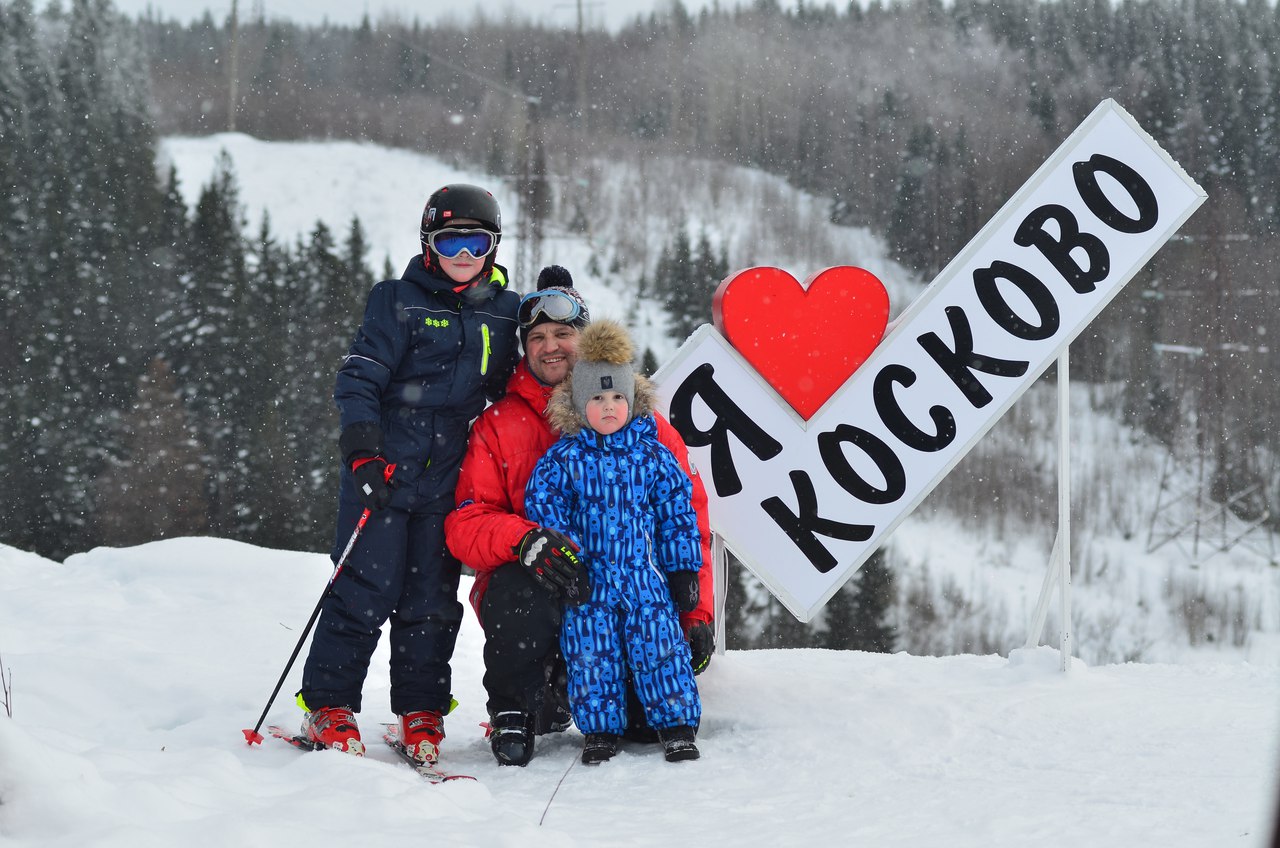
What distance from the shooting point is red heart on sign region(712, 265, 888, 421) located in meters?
4.06

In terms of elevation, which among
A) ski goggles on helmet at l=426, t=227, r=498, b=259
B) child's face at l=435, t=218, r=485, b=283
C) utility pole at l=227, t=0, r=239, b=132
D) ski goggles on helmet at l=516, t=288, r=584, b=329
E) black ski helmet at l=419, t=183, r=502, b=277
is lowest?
ski goggles on helmet at l=516, t=288, r=584, b=329

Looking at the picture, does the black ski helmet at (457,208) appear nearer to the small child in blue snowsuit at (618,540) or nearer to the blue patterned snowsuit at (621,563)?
the small child in blue snowsuit at (618,540)

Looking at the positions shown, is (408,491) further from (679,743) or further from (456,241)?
(679,743)

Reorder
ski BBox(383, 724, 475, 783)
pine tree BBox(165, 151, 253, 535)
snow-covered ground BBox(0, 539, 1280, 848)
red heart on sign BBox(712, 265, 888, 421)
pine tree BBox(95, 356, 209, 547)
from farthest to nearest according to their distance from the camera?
1. pine tree BBox(165, 151, 253, 535)
2. pine tree BBox(95, 356, 209, 547)
3. red heart on sign BBox(712, 265, 888, 421)
4. ski BBox(383, 724, 475, 783)
5. snow-covered ground BBox(0, 539, 1280, 848)

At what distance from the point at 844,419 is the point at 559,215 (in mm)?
49104

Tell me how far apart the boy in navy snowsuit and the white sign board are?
0.85m

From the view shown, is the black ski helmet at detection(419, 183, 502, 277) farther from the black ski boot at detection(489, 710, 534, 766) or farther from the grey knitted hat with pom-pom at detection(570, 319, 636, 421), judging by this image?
the black ski boot at detection(489, 710, 534, 766)

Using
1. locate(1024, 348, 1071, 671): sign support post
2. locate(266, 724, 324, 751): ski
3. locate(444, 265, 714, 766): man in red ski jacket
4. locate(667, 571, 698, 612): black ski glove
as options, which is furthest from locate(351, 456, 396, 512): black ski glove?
locate(1024, 348, 1071, 671): sign support post

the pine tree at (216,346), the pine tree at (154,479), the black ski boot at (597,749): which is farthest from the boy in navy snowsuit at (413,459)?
the pine tree at (216,346)

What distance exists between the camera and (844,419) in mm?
4031

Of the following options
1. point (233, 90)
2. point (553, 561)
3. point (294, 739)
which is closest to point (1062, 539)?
point (553, 561)

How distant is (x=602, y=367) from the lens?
11.0ft

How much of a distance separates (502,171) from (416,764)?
2127 inches

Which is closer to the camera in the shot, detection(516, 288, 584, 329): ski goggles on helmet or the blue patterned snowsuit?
the blue patterned snowsuit
